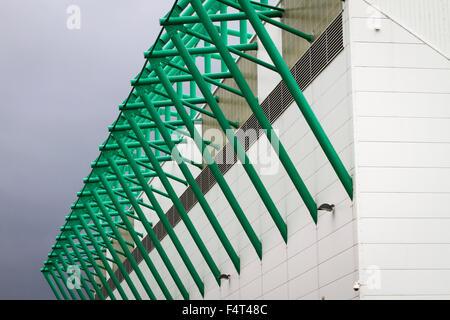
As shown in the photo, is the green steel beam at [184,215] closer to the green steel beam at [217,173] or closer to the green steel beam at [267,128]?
the green steel beam at [217,173]

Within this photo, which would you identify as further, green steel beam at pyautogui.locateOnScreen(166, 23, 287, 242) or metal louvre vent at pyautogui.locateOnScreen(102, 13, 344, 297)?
green steel beam at pyautogui.locateOnScreen(166, 23, 287, 242)

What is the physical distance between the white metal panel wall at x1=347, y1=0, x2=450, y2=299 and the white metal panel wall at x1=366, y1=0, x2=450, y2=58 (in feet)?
0.21

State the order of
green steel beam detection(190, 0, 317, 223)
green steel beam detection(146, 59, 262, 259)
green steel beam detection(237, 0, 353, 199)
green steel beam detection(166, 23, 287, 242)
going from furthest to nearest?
1. green steel beam detection(146, 59, 262, 259)
2. green steel beam detection(166, 23, 287, 242)
3. green steel beam detection(190, 0, 317, 223)
4. green steel beam detection(237, 0, 353, 199)

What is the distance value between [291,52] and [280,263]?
565 centimetres

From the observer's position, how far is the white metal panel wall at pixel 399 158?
18.0 meters

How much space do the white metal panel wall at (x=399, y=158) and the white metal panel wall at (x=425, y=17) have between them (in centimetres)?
6

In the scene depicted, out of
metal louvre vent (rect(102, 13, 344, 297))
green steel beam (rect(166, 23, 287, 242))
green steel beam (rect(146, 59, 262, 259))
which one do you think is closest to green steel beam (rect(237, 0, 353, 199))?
metal louvre vent (rect(102, 13, 344, 297))

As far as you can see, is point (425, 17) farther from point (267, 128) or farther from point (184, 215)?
point (184, 215)

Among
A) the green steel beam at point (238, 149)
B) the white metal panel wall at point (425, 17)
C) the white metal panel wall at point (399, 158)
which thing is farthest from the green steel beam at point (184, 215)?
the white metal panel wall at point (425, 17)

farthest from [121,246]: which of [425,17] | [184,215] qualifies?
[425,17]

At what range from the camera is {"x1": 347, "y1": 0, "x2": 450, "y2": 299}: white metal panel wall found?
17984 mm

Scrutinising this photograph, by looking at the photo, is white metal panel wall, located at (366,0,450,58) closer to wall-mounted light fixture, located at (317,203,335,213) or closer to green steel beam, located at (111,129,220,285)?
wall-mounted light fixture, located at (317,203,335,213)

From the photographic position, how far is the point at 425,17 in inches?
755

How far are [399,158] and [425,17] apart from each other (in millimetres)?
3148
